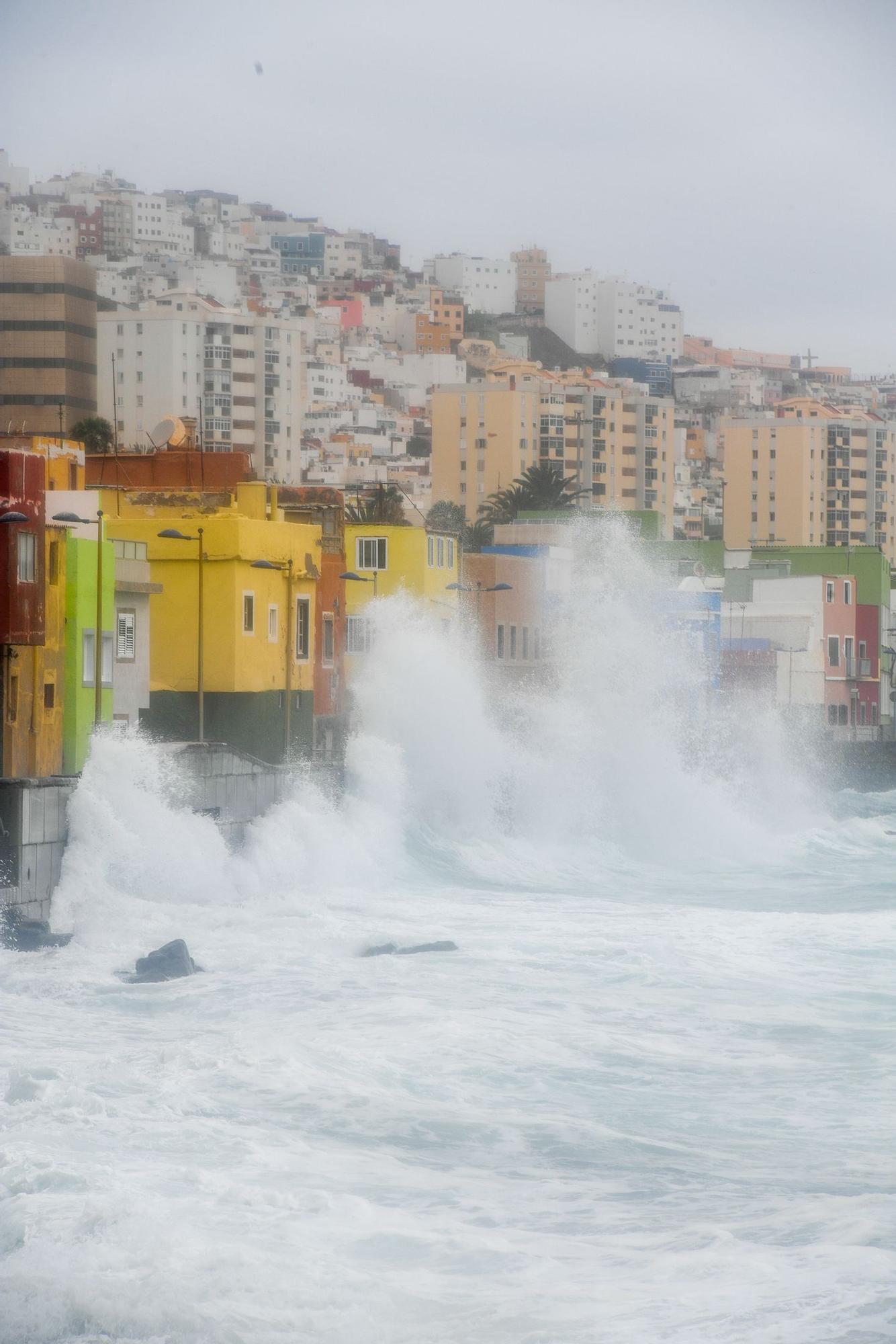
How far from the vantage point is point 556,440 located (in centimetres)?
13350

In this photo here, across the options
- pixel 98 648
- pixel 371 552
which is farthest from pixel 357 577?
pixel 98 648

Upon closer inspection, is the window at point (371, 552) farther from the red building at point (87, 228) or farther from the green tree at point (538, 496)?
the red building at point (87, 228)

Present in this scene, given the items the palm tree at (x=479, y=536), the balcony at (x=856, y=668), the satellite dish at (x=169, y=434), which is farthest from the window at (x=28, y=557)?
the palm tree at (x=479, y=536)

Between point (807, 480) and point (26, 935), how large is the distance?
11807 cm

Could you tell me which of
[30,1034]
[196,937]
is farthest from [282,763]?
[30,1034]

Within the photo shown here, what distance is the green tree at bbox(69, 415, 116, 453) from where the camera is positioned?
84.3m

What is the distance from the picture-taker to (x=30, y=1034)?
17281 mm

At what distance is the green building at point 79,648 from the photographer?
90.3 feet

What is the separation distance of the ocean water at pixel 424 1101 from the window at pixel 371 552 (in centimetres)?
1082

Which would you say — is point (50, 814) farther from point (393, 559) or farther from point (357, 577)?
point (393, 559)

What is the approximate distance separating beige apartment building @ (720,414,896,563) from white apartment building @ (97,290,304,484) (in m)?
30.7

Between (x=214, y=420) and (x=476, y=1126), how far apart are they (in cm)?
11077

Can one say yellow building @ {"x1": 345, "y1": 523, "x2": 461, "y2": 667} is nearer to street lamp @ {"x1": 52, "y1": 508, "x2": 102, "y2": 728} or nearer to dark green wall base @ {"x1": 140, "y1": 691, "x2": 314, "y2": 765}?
dark green wall base @ {"x1": 140, "y1": 691, "x2": 314, "y2": 765}

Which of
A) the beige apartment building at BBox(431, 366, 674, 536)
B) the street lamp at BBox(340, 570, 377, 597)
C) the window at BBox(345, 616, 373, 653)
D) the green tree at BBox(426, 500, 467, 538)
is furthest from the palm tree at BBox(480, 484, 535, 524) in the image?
the window at BBox(345, 616, 373, 653)
